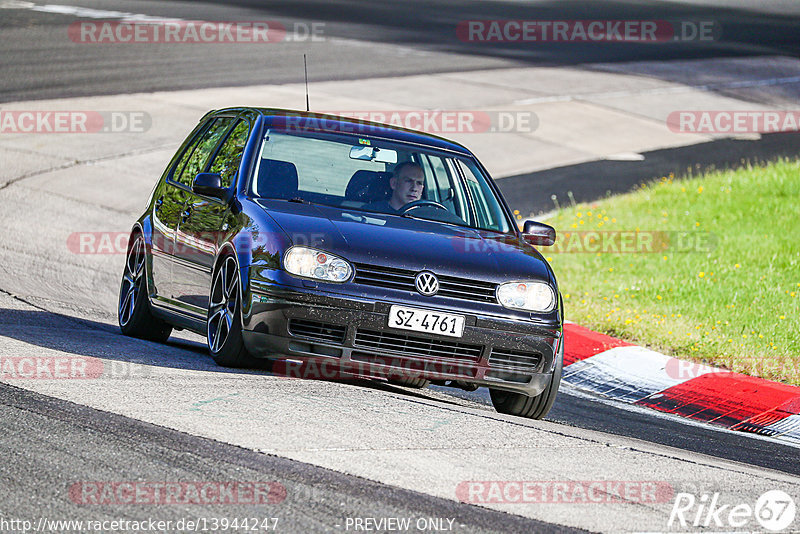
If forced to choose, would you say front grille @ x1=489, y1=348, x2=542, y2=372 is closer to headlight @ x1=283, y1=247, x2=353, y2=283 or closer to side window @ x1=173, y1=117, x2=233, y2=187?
headlight @ x1=283, y1=247, x2=353, y2=283

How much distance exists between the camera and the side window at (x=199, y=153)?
9180 millimetres

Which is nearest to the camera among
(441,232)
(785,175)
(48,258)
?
(441,232)

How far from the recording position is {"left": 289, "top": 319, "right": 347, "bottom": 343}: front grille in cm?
725

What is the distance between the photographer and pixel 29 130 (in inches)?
741

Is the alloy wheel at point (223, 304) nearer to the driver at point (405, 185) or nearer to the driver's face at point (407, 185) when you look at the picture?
the driver at point (405, 185)

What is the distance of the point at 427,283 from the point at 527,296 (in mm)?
659

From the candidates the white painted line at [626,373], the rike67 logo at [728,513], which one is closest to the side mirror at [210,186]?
the white painted line at [626,373]

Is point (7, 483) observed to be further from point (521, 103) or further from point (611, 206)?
point (521, 103)

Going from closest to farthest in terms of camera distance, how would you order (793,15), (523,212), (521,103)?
(523,212) → (521,103) → (793,15)

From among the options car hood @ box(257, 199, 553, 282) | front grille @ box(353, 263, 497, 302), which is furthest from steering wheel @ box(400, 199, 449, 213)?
front grille @ box(353, 263, 497, 302)

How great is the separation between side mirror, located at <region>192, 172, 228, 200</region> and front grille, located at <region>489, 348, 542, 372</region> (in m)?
2.01

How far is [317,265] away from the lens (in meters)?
7.29

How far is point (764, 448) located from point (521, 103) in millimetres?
16057

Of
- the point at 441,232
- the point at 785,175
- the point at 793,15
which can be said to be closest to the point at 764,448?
the point at 441,232
